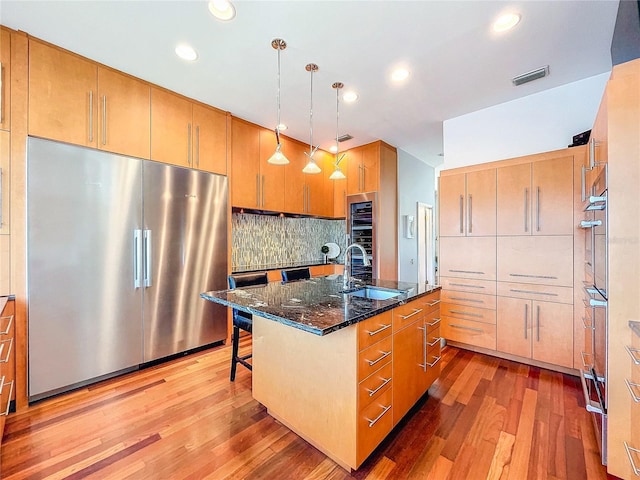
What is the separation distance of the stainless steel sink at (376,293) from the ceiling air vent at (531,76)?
239 cm

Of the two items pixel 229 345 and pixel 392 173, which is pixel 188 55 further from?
pixel 392 173

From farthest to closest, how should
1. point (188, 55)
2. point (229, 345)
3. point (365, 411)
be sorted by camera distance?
point (229, 345) < point (188, 55) < point (365, 411)

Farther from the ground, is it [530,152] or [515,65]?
[515,65]

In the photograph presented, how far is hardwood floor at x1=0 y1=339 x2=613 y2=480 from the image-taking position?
147 centimetres

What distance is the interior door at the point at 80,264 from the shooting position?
81.4 inches

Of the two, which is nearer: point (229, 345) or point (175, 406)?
point (175, 406)

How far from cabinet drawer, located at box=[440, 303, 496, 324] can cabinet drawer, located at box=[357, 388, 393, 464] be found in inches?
74.1

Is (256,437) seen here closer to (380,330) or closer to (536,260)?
(380,330)

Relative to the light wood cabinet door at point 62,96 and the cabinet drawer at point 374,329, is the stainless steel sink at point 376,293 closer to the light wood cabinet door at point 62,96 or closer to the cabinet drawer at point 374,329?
the cabinet drawer at point 374,329

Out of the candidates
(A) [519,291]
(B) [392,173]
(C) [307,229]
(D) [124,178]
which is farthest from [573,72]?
(D) [124,178]

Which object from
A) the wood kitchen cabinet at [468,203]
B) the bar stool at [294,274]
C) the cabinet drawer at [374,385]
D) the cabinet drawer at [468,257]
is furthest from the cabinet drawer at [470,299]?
the cabinet drawer at [374,385]

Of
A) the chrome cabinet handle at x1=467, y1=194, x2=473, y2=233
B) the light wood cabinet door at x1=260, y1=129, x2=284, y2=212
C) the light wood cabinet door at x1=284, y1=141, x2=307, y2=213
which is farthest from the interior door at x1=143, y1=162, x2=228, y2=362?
the chrome cabinet handle at x1=467, y1=194, x2=473, y2=233

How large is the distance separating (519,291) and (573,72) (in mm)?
2098

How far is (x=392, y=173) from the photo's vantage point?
4.57m
